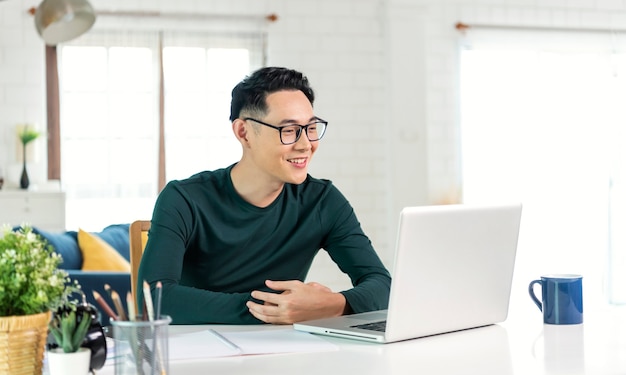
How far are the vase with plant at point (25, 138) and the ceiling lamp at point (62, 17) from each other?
2.56 meters

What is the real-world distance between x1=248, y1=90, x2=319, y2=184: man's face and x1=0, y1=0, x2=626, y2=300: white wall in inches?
165

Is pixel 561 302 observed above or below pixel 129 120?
below

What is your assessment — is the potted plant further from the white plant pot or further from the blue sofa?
the blue sofa

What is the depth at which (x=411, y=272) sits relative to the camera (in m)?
1.75

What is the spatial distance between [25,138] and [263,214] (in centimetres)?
409

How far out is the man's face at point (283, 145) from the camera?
240 centimetres

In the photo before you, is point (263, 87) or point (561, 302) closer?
point (561, 302)

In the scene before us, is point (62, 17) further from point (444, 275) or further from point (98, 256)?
point (444, 275)

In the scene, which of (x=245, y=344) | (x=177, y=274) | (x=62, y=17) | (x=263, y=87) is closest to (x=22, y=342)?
(x=245, y=344)

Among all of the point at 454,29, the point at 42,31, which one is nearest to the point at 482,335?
the point at 42,31

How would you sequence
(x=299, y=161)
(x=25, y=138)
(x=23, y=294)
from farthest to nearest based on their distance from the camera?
(x=25, y=138)
(x=299, y=161)
(x=23, y=294)

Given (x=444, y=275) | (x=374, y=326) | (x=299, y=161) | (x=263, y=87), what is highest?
(x=263, y=87)

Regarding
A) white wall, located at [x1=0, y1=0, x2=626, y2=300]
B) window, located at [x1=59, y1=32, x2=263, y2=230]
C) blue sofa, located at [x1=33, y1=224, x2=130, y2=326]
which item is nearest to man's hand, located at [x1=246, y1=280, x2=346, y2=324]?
blue sofa, located at [x1=33, y1=224, x2=130, y2=326]

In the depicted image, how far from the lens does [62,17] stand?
358cm
